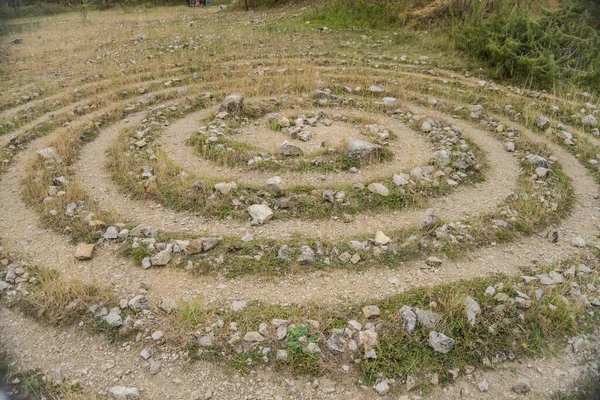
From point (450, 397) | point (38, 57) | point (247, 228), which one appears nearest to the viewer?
point (450, 397)

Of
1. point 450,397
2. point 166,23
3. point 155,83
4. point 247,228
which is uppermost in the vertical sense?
point 166,23

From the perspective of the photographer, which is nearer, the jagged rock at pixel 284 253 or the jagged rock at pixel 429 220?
the jagged rock at pixel 284 253

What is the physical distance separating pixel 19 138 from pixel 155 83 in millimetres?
4895

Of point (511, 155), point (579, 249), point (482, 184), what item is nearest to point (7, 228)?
point (482, 184)

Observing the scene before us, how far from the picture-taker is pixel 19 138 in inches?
459

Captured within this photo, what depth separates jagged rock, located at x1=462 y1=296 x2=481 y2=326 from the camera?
581cm

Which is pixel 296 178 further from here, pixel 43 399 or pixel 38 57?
pixel 38 57

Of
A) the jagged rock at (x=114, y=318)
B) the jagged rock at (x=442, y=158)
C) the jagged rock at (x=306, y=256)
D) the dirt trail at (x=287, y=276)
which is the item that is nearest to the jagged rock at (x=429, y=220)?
the dirt trail at (x=287, y=276)

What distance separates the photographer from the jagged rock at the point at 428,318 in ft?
18.9

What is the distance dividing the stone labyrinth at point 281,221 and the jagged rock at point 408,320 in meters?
0.03

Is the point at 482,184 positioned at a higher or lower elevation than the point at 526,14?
lower

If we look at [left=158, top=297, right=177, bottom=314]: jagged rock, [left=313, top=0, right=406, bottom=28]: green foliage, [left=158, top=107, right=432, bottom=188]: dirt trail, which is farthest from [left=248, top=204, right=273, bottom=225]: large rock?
[left=313, top=0, right=406, bottom=28]: green foliage

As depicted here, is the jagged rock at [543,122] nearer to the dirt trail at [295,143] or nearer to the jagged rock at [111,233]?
the dirt trail at [295,143]

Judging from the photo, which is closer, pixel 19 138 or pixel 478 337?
pixel 478 337
